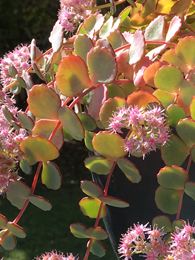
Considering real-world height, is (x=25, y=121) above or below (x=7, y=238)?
above

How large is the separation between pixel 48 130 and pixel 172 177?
0.13 meters

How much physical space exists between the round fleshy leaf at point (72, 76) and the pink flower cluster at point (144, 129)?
2.6 inches

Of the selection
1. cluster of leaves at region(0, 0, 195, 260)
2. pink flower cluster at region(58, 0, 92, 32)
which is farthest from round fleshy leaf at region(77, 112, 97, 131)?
pink flower cluster at region(58, 0, 92, 32)

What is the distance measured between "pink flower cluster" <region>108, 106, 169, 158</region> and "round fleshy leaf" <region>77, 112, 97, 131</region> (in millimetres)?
85

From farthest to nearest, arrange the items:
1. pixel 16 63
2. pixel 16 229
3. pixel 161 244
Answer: pixel 16 63, pixel 16 229, pixel 161 244

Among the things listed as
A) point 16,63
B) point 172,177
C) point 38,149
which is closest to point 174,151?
point 172,177

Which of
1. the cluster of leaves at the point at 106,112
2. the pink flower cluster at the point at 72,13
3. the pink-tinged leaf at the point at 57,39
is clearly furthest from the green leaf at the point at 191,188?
the pink flower cluster at the point at 72,13

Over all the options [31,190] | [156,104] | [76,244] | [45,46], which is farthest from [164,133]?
[45,46]

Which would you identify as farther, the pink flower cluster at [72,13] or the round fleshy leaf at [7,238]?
the pink flower cluster at [72,13]

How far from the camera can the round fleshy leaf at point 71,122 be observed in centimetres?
60

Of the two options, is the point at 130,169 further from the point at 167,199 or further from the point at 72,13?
the point at 72,13

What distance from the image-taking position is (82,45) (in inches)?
25.6

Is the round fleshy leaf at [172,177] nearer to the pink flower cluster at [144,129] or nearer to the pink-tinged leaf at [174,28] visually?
the pink flower cluster at [144,129]

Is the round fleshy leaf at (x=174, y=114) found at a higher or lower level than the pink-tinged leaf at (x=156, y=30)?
lower
